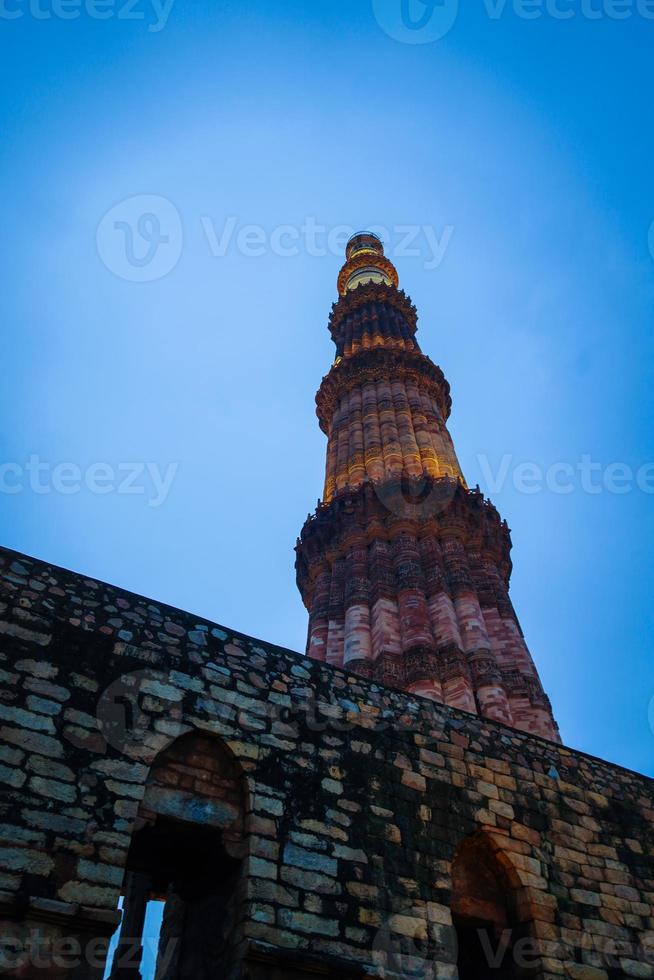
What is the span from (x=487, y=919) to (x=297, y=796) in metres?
1.78

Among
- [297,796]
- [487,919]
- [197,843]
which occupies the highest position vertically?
[297,796]

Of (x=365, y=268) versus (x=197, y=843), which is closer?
(x=197, y=843)

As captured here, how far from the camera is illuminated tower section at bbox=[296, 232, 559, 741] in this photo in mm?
15891

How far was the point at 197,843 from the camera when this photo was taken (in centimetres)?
543

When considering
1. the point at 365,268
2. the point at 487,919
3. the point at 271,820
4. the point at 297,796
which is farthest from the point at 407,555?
the point at 365,268

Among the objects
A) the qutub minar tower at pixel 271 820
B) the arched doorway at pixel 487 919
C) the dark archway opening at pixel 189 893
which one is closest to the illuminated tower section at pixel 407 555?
the qutub minar tower at pixel 271 820

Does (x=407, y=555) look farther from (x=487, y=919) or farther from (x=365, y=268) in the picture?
(x=365, y=268)

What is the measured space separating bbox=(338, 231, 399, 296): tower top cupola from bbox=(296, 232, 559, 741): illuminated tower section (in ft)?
19.6

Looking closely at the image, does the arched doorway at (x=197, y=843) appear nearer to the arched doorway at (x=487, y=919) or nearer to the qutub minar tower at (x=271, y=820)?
the qutub minar tower at (x=271, y=820)

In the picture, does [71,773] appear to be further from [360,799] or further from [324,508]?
[324,508]

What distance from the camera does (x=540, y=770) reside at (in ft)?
23.1

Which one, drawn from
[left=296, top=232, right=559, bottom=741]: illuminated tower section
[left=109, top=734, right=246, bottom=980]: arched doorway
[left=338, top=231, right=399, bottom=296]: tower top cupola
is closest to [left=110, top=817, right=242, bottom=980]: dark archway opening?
[left=109, top=734, right=246, bottom=980]: arched doorway

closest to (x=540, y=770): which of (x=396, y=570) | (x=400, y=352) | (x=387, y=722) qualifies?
(x=387, y=722)

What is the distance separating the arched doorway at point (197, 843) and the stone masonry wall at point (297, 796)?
0.11 metres
